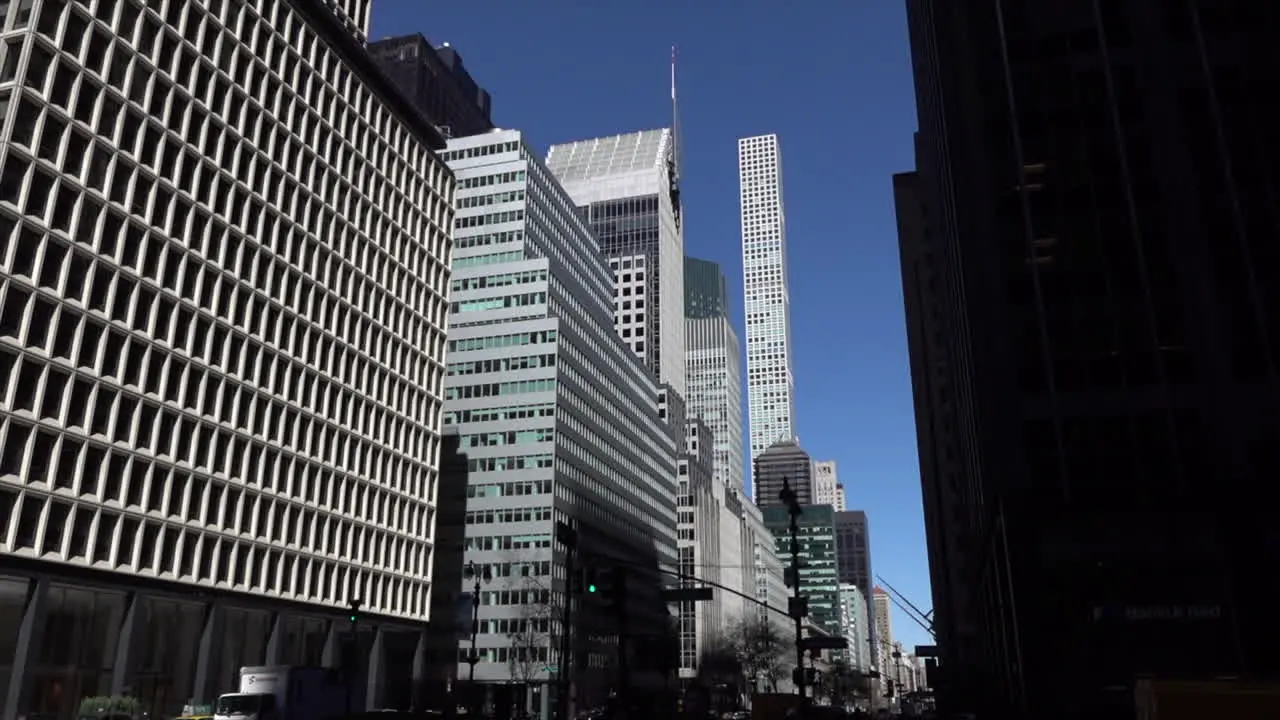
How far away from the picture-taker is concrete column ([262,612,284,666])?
224 feet

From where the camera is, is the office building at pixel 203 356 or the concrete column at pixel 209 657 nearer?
the office building at pixel 203 356

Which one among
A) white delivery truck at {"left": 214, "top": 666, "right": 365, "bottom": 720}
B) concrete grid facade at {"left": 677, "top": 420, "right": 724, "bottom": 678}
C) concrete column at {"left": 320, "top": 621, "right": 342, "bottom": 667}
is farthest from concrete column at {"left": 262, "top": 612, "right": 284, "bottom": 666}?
concrete grid facade at {"left": 677, "top": 420, "right": 724, "bottom": 678}

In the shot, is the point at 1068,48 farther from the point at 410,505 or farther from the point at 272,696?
the point at 410,505

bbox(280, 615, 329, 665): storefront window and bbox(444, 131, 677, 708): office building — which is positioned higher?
bbox(444, 131, 677, 708): office building

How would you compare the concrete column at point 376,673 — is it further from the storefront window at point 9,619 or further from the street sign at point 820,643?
the street sign at point 820,643

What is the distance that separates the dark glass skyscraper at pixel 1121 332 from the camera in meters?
39.0

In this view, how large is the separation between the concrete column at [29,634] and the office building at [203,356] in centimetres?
15

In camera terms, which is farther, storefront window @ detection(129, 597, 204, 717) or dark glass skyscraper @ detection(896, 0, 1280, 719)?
storefront window @ detection(129, 597, 204, 717)

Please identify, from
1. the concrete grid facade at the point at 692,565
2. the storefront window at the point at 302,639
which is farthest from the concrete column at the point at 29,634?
the concrete grid facade at the point at 692,565

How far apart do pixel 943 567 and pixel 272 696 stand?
90186 mm

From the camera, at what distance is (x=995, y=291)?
45125 millimetres

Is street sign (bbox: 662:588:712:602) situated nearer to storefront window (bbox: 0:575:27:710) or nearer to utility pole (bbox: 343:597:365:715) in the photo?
utility pole (bbox: 343:597:365:715)

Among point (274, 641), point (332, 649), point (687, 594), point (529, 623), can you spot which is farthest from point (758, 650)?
point (687, 594)

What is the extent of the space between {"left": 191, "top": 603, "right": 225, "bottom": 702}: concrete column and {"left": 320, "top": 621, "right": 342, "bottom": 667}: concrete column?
11.0 meters
